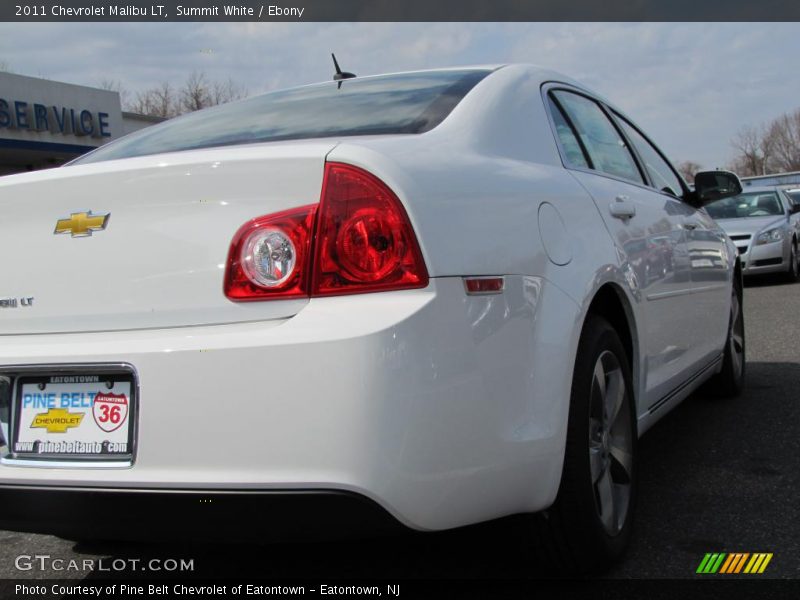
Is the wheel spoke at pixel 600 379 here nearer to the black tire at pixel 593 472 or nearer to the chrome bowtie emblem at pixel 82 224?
the black tire at pixel 593 472

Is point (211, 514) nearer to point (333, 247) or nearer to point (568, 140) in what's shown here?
point (333, 247)

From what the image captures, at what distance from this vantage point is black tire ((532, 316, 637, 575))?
248 centimetres

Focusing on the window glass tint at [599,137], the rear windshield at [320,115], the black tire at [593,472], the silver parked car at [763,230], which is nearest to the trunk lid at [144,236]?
the rear windshield at [320,115]

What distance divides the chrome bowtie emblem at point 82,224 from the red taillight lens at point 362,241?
56 centimetres

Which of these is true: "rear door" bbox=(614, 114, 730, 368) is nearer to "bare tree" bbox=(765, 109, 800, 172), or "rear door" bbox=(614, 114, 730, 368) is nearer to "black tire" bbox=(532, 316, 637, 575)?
"black tire" bbox=(532, 316, 637, 575)

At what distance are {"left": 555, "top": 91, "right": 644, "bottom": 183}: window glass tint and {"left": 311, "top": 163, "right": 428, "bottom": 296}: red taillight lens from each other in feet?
4.76

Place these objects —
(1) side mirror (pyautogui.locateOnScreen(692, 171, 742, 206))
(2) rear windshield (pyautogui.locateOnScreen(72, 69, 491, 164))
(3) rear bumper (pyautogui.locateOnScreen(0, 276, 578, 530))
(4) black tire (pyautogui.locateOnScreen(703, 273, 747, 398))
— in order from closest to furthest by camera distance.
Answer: (3) rear bumper (pyautogui.locateOnScreen(0, 276, 578, 530)) → (2) rear windshield (pyautogui.locateOnScreen(72, 69, 491, 164)) → (1) side mirror (pyautogui.locateOnScreen(692, 171, 742, 206)) → (4) black tire (pyautogui.locateOnScreen(703, 273, 747, 398))

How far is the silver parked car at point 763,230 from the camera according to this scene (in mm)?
12875

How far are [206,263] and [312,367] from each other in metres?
0.38

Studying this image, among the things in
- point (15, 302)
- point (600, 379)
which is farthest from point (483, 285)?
point (15, 302)

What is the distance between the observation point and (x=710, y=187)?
4617 mm

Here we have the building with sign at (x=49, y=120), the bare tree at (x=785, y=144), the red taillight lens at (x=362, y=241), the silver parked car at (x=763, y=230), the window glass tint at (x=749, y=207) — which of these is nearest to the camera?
the red taillight lens at (x=362, y=241)

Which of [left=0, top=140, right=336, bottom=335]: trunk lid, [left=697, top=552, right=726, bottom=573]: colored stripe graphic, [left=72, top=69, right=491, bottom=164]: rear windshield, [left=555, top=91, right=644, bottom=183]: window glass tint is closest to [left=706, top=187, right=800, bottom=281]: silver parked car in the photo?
[left=555, top=91, right=644, bottom=183]: window glass tint

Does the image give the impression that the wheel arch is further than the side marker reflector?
Yes
